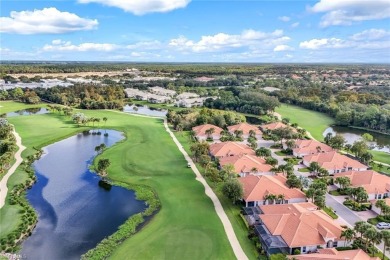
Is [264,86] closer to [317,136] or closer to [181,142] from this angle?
[317,136]

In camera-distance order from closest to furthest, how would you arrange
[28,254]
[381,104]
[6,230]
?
[28,254], [6,230], [381,104]

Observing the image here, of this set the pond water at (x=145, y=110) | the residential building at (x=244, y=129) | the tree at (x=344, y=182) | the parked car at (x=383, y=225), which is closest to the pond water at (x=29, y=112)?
the pond water at (x=145, y=110)

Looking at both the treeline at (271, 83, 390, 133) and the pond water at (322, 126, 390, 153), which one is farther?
the treeline at (271, 83, 390, 133)

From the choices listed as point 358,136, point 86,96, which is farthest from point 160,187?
point 86,96

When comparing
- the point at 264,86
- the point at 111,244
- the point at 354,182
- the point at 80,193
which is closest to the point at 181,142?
the point at 80,193

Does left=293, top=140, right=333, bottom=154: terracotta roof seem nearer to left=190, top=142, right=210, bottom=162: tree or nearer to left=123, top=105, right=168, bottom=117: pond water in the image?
left=190, top=142, right=210, bottom=162: tree

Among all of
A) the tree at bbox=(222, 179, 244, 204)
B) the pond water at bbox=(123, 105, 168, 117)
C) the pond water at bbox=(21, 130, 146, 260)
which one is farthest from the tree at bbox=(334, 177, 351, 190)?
the pond water at bbox=(123, 105, 168, 117)

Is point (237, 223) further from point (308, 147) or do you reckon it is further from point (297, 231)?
point (308, 147)
